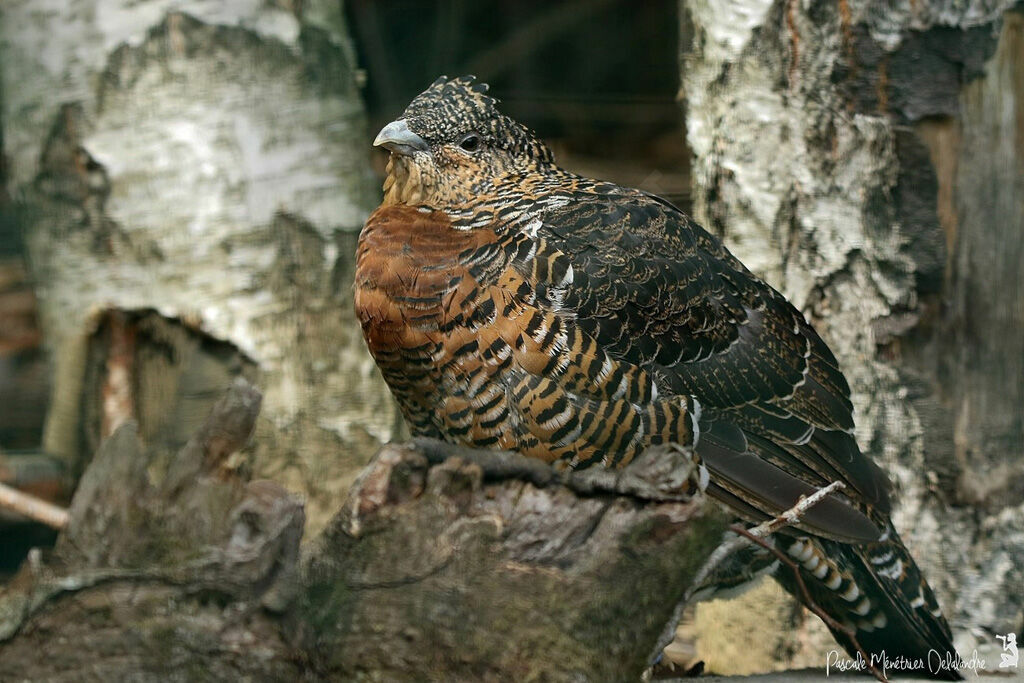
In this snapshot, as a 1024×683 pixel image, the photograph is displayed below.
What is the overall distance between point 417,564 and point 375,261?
140 cm

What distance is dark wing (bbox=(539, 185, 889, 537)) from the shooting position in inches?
A: 125

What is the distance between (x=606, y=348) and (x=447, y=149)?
86cm

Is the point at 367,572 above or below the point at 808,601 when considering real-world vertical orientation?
above

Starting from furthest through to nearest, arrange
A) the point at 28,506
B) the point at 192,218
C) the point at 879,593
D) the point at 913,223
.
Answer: the point at 192,218 → the point at 913,223 → the point at 879,593 → the point at 28,506

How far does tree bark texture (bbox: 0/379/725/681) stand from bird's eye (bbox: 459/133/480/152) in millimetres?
1638

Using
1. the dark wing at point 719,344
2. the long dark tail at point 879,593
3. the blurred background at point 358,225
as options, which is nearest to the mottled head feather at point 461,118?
the dark wing at point 719,344

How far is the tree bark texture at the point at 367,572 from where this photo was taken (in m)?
1.93

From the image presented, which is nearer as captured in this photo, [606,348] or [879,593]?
[606,348]
